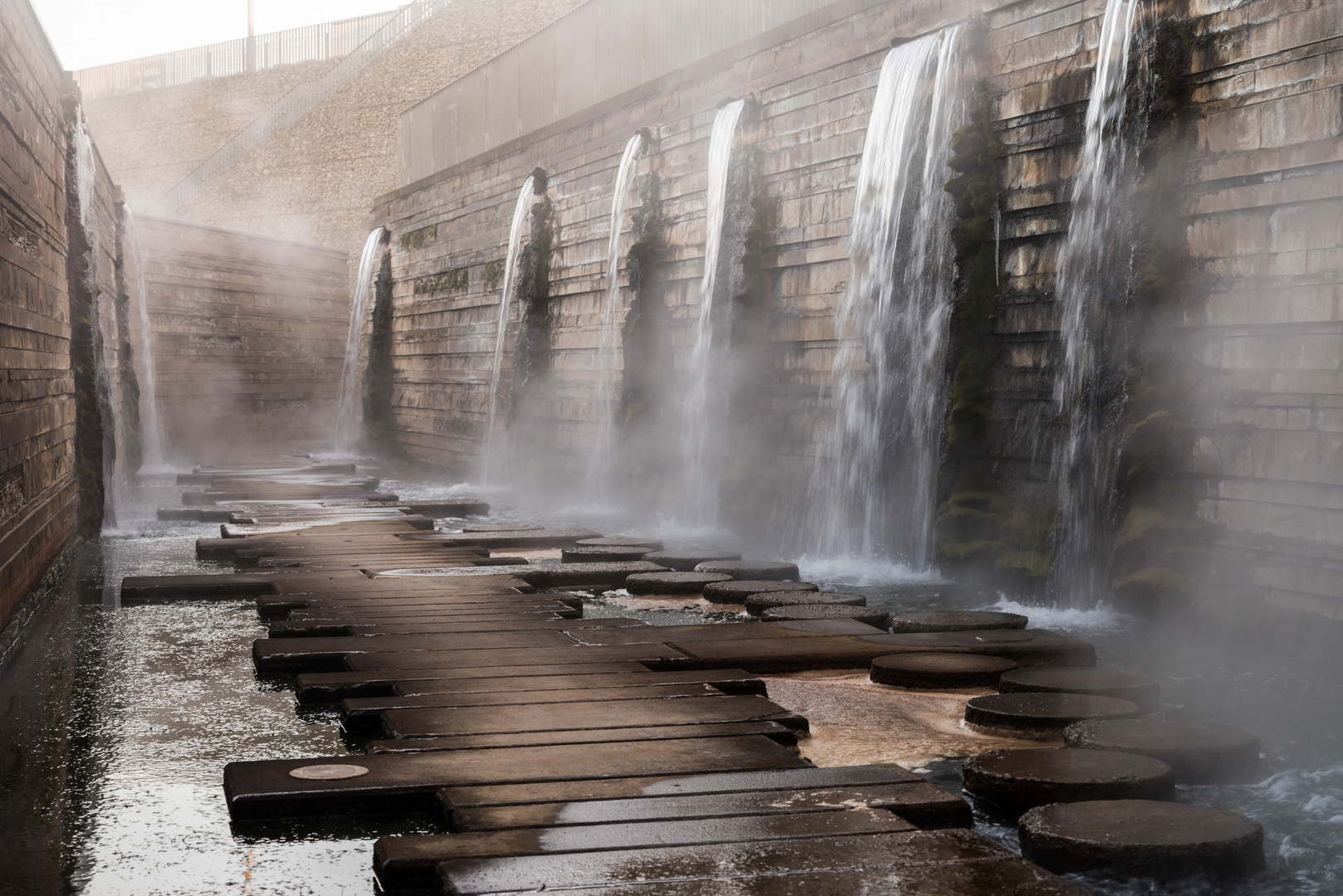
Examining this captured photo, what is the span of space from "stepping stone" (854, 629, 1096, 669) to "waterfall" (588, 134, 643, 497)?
777 centimetres

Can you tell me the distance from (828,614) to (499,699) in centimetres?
203

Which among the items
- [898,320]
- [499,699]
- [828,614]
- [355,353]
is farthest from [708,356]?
[355,353]

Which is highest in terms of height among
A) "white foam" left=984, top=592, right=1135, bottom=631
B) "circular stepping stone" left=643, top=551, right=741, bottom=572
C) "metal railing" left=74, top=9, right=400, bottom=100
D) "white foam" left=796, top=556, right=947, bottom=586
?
"metal railing" left=74, top=9, right=400, bottom=100

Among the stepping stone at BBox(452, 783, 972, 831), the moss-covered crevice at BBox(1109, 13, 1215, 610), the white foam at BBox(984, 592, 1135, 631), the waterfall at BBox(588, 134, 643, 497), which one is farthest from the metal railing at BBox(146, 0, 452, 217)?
the stepping stone at BBox(452, 783, 972, 831)

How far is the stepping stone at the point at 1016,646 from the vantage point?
4363 millimetres

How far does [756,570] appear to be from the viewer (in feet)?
21.5

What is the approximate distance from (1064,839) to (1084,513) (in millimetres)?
4367

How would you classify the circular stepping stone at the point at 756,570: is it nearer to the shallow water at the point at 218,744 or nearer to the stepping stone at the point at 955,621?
the shallow water at the point at 218,744

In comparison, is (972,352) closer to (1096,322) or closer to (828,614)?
(1096,322)

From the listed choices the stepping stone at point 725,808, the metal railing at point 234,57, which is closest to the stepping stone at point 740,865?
the stepping stone at point 725,808

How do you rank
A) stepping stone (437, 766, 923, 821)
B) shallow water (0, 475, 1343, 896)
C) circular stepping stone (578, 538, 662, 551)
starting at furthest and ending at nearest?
A: circular stepping stone (578, 538, 662, 551), stepping stone (437, 766, 923, 821), shallow water (0, 475, 1343, 896)

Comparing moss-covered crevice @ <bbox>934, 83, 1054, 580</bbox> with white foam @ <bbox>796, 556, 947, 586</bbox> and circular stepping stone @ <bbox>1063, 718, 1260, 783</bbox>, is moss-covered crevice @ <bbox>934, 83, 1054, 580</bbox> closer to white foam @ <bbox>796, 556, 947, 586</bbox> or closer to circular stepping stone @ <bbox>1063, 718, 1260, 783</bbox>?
white foam @ <bbox>796, 556, 947, 586</bbox>

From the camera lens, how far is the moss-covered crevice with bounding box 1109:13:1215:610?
5.93 meters

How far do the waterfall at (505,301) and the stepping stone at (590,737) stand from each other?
12.4 metres
